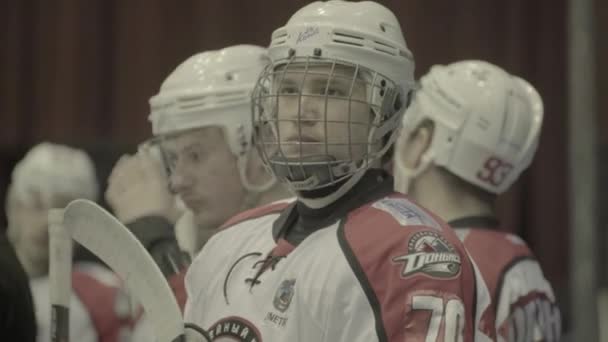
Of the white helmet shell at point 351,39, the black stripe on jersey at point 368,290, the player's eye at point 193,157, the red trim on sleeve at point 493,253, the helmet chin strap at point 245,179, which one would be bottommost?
the red trim on sleeve at point 493,253

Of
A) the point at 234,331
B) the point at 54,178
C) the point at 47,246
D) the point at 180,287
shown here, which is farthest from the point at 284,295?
the point at 54,178

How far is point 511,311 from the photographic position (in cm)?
258

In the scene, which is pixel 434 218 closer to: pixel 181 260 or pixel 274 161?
pixel 274 161

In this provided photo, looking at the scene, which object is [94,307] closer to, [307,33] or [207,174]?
[207,174]

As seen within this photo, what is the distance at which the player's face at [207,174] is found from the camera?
99.2 inches

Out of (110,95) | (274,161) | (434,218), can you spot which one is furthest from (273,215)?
(110,95)

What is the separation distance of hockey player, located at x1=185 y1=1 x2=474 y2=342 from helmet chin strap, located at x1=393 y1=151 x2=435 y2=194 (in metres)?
0.72

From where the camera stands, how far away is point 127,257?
1874 mm

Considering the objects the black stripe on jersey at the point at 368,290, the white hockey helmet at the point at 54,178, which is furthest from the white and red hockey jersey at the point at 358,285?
the white hockey helmet at the point at 54,178

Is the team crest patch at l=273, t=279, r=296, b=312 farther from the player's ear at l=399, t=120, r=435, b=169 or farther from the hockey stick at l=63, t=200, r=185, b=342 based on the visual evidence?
the player's ear at l=399, t=120, r=435, b=169

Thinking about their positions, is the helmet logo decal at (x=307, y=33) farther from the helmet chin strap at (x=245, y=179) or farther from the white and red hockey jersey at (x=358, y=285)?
the helmet chin strap at (x=245, y=179)

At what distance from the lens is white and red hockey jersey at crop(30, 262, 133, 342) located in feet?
8.62

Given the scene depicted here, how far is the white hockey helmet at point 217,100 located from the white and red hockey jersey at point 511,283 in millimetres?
444

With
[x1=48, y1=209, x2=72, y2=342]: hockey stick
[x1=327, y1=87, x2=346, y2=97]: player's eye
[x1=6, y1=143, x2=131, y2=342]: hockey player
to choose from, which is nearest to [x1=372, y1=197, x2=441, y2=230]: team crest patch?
[x1=327, y1=87, x2=346, y2=97]: player's eye
